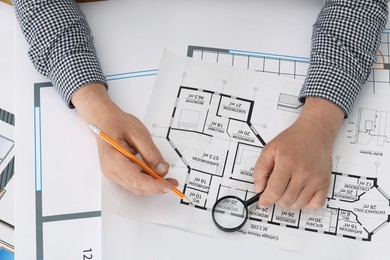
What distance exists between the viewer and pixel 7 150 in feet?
2.78

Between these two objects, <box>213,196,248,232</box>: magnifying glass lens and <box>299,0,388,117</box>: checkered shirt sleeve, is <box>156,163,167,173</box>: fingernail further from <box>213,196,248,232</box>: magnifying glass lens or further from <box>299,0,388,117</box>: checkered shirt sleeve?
Answer: <box>299,0,388,117</box>: checkered shirt sleeve

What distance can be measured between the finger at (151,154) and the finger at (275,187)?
17cm

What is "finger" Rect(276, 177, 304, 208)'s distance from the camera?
77cm

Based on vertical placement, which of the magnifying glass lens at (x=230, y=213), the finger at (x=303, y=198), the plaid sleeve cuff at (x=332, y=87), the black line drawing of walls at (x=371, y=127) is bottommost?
the magnifying glass lens at (x=230, y=213)

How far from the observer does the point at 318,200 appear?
772 mm

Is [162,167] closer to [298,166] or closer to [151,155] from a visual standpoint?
[151,155]

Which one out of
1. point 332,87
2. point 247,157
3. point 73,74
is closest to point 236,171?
point 247,157

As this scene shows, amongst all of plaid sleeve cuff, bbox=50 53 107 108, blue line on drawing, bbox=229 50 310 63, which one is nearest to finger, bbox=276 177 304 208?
blue line on drawing, bbox=229 50 310 63

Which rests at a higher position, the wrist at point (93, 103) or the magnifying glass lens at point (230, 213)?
the wrist at point (93, 103)

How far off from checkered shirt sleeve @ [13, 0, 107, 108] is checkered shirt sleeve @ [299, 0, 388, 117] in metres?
0.41

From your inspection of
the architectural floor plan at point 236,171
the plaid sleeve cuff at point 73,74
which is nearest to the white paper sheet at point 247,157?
the architectural floor plan at point 236,171

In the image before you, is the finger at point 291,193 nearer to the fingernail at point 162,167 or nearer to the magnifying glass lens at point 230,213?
the magnifying glass lens at point 230,213

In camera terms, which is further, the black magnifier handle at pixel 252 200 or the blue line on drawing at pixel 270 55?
the blue line on drawing at pixel 270 55

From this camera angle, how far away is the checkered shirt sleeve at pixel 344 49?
86cm
